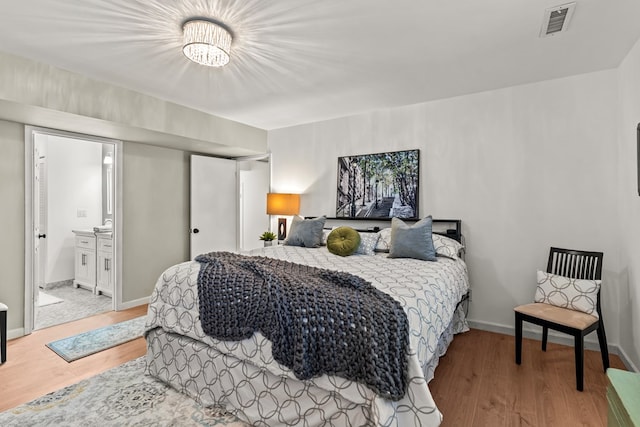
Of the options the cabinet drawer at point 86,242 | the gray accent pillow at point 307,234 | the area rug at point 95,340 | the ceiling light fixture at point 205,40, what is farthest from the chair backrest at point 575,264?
the cabinet drawer at point 86,242

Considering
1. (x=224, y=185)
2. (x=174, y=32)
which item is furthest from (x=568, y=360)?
(x=224, y=185)

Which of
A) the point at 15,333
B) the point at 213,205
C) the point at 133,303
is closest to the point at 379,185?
the point at 213,205

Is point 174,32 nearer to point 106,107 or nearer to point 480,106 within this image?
point 106,107

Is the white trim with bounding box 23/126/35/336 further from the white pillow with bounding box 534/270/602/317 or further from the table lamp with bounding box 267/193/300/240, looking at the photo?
the white pillow with bounding box 534/270/602/317

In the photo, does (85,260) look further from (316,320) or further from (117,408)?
(316,320)

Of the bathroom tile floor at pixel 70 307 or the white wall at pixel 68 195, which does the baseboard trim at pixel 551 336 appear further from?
the white wall at pixel 68 195

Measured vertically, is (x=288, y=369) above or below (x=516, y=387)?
above

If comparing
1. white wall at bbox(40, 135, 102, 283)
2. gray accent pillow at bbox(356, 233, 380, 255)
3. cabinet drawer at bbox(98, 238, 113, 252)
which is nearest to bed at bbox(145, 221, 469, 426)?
gray accent pillow at bbox(356, 233, 380, 255)

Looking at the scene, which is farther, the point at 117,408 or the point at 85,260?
the point at 85,260

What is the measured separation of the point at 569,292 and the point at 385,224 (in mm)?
1857

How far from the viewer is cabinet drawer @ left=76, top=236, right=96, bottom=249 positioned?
4.66 m

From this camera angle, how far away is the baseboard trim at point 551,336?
2618 mm

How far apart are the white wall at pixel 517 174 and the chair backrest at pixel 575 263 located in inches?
6.9

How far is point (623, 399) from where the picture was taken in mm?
1016
